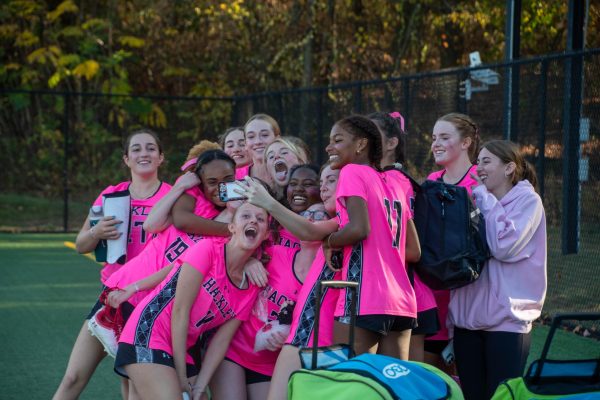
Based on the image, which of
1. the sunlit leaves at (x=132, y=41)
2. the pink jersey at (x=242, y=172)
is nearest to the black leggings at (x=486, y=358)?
the pink jersey at (x=242, y=172)

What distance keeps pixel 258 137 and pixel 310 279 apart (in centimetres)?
184

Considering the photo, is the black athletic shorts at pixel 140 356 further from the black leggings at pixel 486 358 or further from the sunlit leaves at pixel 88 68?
the sunlit leaves at pixel 88 68

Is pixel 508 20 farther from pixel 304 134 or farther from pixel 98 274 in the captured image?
pixel 98 274

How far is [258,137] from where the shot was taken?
5.96m

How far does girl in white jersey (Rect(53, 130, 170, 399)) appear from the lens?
16.5ft

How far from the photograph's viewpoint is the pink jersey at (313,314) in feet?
13.9

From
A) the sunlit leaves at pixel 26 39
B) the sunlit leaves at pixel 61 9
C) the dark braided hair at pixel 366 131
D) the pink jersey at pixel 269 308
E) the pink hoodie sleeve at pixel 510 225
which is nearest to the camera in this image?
the dark braided hair at pixel 366 131

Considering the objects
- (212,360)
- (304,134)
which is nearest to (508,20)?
(304,134)

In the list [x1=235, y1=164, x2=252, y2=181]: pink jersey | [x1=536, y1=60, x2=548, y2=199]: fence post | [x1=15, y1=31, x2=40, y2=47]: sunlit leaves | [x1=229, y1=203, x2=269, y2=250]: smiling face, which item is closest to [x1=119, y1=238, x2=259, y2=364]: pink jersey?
[x1=229, y1=203, x2=269, y2=250]: smiling face

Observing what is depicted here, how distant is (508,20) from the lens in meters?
11.0

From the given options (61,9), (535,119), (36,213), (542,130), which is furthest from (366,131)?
(61,9)

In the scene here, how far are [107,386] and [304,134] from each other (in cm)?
910

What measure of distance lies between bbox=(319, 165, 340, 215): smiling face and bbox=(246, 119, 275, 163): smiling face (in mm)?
1334

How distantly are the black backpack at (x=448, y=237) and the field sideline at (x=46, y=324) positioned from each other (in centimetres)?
287
